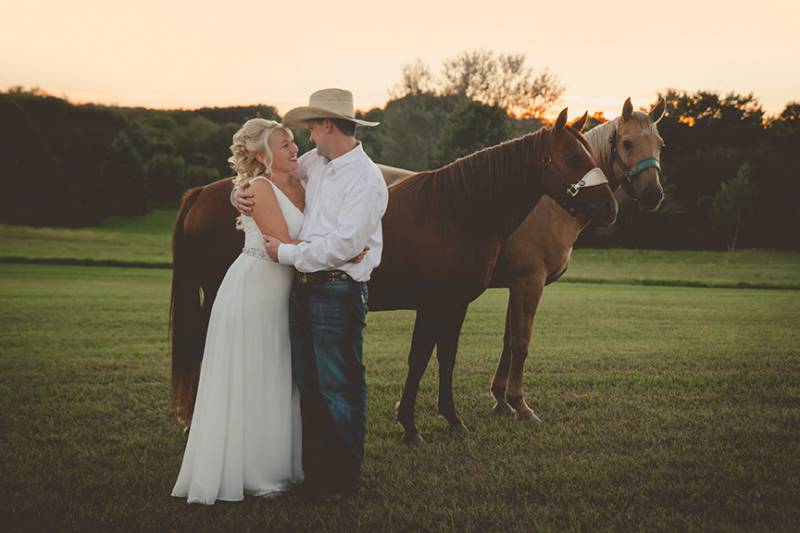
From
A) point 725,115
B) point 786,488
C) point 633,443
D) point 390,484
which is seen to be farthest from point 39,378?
point 725,115

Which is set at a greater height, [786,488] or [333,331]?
[333,331]

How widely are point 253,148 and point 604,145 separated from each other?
377 centimetres

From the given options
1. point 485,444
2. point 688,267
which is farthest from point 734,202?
point 485,444

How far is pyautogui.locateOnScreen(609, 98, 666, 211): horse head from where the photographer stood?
616cm

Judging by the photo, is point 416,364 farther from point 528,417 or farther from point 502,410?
point 502,410

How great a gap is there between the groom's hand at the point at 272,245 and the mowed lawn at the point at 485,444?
4.58 ft

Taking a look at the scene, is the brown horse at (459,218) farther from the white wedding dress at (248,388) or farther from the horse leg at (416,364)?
the white wedding dress at (248,388)

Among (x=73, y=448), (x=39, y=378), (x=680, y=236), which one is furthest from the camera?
(x=680, y=236)

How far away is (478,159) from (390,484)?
2.42m

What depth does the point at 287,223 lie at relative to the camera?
392 centimetres

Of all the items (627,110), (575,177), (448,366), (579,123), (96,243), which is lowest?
(96,243)

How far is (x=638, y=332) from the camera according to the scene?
38.5ft

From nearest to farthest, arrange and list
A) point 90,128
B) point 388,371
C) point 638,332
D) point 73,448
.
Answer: point 73,448 → point 388,371 → point 638,332 → point 90,128

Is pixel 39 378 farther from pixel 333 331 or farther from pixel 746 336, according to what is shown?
pixel 746 336
